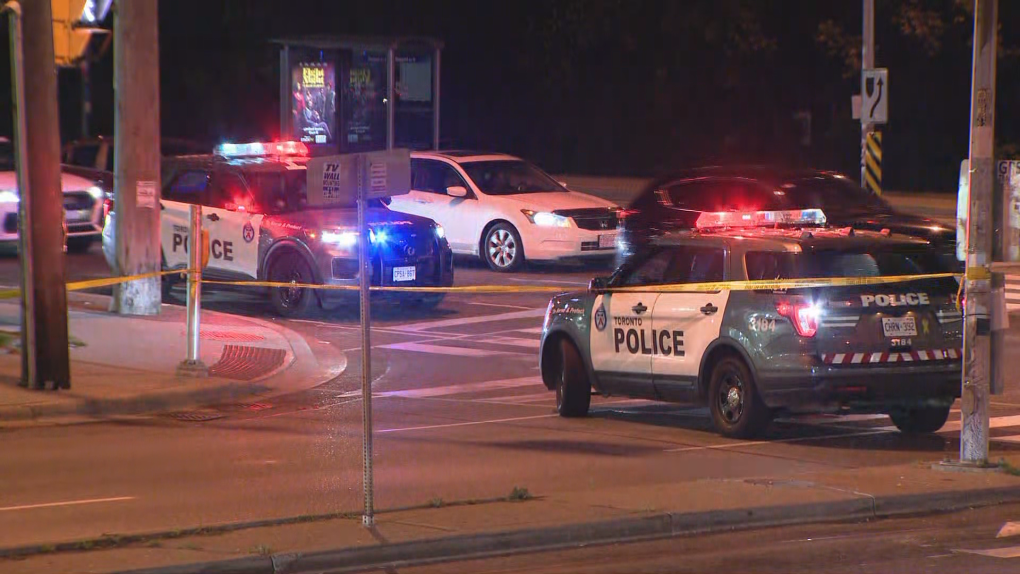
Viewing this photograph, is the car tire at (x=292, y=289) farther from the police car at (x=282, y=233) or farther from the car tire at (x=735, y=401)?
the car tire at (x=735, y=401)

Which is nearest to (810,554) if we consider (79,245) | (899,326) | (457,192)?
(899,326)

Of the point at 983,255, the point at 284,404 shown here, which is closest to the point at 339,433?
the point at 284,404

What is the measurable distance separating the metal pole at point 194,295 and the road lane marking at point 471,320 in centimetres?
448

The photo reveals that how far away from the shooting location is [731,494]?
9727 millimetres

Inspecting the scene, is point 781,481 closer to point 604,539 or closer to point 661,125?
point 604,539

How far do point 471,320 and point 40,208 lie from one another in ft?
23.3

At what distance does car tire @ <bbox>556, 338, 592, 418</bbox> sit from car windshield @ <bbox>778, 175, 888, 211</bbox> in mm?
8466

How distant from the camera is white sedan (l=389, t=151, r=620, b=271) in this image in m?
23.6

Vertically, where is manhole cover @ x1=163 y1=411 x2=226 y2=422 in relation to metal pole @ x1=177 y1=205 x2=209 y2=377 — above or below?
below

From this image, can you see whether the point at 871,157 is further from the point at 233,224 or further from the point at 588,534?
the point at 588,534

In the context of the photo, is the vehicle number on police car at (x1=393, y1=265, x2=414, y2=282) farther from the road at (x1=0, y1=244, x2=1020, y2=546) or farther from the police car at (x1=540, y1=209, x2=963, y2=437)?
the police car at (x1=540, y1=209, x2=963, y2=437)

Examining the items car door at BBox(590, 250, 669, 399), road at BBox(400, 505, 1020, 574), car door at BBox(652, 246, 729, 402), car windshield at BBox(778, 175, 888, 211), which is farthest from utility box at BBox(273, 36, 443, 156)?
road at BBox(400, 505, 1020, 574)

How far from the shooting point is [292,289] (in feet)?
65.4

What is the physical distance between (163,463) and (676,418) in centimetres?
454
